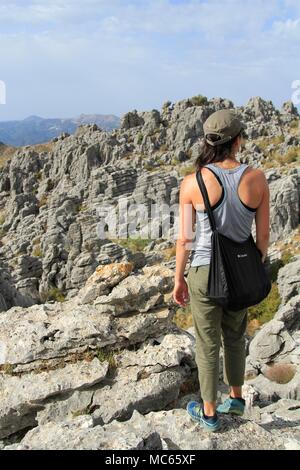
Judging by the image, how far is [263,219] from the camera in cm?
432

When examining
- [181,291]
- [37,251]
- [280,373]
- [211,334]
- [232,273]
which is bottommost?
[37,251]

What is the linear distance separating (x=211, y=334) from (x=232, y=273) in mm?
688

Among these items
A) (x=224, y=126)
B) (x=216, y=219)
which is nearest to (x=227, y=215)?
(x=216, y=219)

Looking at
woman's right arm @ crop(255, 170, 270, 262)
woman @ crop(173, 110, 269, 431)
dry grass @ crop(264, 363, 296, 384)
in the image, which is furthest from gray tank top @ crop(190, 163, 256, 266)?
dry grass @ crop(264, 363, 296, 384)

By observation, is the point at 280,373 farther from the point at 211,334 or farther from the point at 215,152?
the point at 215,152

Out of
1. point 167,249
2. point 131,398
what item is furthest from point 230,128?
point 167,249

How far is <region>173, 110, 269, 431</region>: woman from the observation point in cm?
408

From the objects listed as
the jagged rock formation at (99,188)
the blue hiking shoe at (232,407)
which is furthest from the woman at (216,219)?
the jagged rock formation at (99,188)

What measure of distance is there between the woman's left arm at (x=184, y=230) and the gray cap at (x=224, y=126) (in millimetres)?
451

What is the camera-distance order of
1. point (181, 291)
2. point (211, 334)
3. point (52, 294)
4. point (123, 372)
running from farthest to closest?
point (52, 294)
point (123, 372)
point (181, 291)
point (211, 334)

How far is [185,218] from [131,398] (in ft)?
9.96

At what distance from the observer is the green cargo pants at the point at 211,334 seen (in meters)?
4.30

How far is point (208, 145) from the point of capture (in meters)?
4.25
